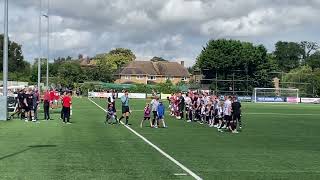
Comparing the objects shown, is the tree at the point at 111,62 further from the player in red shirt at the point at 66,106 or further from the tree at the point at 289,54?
the player in red shirt at the point at 66,106

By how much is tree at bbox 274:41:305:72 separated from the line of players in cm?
14277

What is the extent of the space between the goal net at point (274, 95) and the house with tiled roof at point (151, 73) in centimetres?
5362

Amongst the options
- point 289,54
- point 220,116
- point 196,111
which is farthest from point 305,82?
point 220,116

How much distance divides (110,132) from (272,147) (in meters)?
8.11

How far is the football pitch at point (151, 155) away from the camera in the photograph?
1338 cm

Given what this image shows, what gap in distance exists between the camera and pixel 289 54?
183250 millimetres

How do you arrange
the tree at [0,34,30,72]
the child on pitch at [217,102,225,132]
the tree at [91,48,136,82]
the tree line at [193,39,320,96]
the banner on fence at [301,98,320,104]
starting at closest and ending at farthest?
the child on pitch at [217,102,225,132] → the banner on fence at [301,98,320,104] → the tree line at [193,39,320,96] → the tree at [91,48,136,82] → the tree at [0,34,30,72]

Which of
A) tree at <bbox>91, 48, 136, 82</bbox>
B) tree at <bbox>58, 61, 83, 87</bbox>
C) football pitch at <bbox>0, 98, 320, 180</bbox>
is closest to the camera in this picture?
football pitch at <bbox>0, 98, 320, 180</bbox>

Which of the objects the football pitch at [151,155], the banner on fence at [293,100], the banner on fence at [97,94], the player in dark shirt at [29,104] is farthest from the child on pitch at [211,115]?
the banner on fence at [293,100]

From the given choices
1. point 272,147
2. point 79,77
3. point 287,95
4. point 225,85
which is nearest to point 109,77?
point 79,77

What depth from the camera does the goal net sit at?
100938mm

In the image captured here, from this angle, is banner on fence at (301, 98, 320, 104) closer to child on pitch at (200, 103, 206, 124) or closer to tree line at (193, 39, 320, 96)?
tree line at (193, 39, 320, 96)

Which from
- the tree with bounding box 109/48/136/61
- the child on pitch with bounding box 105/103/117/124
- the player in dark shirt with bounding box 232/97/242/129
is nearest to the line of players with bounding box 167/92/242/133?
the player in dark shirt with bounding box 232/97/242/129

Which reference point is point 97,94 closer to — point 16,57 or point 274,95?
point 274,95
